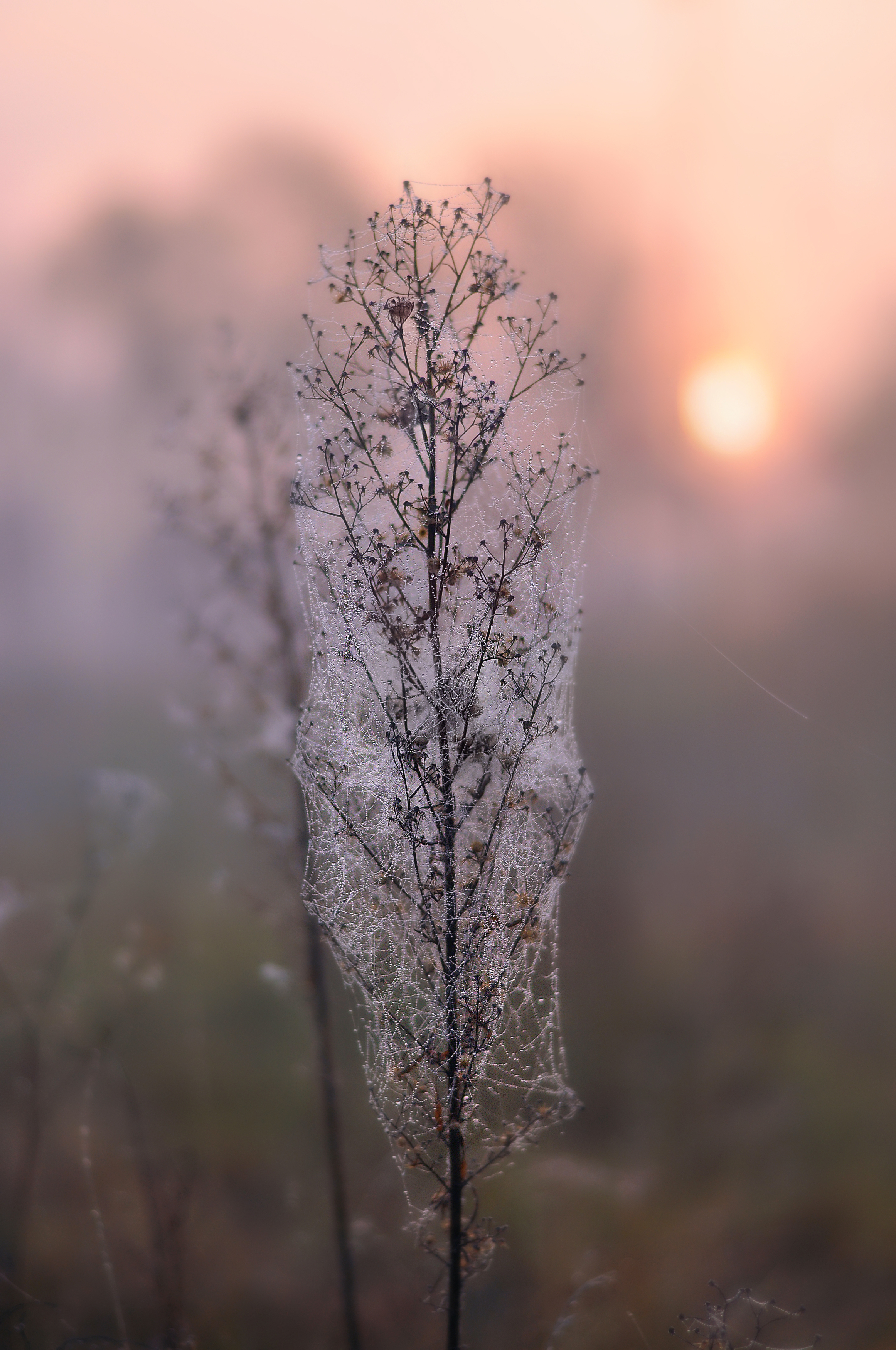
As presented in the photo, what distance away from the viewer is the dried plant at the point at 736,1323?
2.58 meters

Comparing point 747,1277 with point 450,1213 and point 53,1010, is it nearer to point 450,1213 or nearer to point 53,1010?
point 450,1213

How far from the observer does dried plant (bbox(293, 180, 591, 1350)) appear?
2137 millimetres

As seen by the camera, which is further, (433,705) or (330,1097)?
(330,1097)

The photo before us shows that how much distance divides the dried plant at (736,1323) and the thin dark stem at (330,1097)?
64.3 inches

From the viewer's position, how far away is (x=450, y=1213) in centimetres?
243

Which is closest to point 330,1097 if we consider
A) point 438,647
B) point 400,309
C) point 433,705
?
point 433,705

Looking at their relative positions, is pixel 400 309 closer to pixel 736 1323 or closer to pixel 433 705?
pixel 433 705

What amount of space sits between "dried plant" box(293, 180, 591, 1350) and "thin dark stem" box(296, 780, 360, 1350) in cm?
149

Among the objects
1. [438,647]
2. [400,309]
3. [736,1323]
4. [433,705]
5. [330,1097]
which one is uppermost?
[400,309]

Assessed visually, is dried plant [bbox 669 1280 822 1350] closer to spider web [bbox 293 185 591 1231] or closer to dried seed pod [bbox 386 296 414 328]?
spider web [bbox 293 185 591 1231]

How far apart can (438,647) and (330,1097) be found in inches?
117

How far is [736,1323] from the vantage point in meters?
3.97

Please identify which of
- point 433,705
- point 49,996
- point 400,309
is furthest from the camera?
point 49,996

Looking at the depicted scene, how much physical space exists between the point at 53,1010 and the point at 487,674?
5.21 metres
